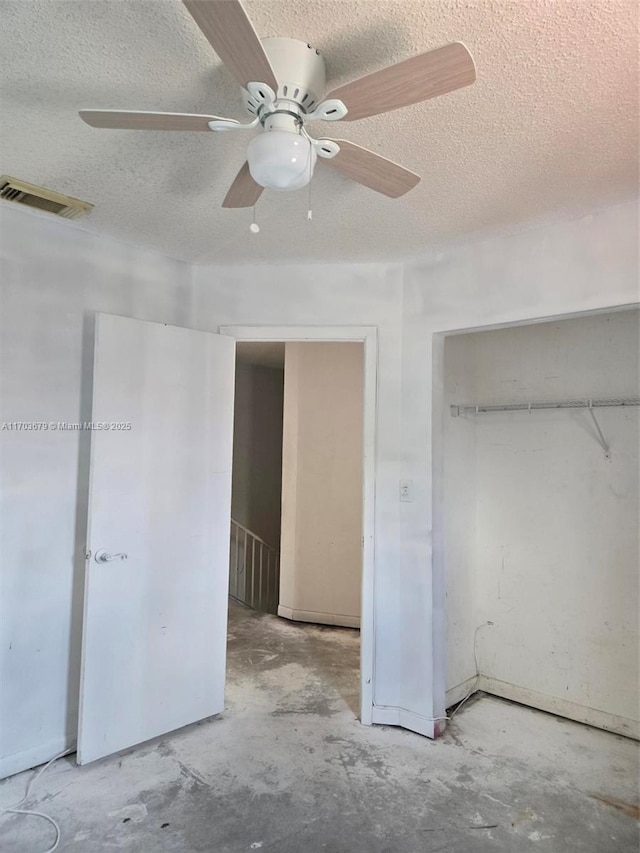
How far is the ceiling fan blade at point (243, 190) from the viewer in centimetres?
161

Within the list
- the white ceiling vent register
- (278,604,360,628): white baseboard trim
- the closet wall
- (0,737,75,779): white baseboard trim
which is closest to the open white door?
(0,737,75,779): white baseboard trim

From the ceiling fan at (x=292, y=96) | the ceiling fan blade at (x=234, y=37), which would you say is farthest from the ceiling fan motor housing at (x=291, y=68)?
the ceiling fan blade at (x=234, y=37)

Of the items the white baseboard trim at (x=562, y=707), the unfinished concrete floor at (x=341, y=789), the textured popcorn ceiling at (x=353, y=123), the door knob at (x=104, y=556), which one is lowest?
the unfinished concrete floor at (x=341, y=789)

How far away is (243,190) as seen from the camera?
1.70 meters

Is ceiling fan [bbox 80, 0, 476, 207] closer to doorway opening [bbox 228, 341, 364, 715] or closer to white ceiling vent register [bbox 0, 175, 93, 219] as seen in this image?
white ceiling vent register [bbox 0, 175, 93, 219]

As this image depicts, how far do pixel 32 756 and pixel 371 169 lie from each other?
2789 mm

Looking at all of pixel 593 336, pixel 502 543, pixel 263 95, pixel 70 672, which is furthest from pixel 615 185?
pixel 70 672

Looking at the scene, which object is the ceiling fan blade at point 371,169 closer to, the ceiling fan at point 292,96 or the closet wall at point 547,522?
the ceiling fan at point 292,96

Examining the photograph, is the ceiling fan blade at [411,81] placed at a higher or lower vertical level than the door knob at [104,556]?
higher

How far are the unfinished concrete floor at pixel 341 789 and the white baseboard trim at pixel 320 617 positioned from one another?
1265 mm

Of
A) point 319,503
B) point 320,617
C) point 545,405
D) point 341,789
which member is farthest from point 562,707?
point 319,503

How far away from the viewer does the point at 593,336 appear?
9.34 feet

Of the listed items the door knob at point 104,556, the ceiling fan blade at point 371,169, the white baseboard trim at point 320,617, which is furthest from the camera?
the white baseboard trim at point 320,617

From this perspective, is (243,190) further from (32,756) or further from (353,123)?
(32,756)
